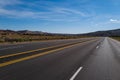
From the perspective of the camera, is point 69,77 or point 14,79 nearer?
point 14,79

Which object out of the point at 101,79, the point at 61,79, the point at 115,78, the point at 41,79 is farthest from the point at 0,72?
the point at 115,78

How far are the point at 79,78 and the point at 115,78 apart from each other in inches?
53.5

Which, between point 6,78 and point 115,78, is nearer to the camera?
point 6,78

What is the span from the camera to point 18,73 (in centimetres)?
791

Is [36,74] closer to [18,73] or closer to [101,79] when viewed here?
[18,73]

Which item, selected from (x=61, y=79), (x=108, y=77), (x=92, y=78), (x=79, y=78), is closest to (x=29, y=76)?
(x=61, y=79)

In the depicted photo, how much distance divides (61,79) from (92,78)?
3.96 ft

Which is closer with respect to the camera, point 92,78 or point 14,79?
point 14,79

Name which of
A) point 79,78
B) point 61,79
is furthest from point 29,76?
point 79,78

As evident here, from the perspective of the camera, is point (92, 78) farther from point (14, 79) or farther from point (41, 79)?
point (14, 79)

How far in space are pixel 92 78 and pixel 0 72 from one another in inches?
134

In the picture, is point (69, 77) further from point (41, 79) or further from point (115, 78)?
point (115, 78)

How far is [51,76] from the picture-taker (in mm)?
7680

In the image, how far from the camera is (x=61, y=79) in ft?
23.7
